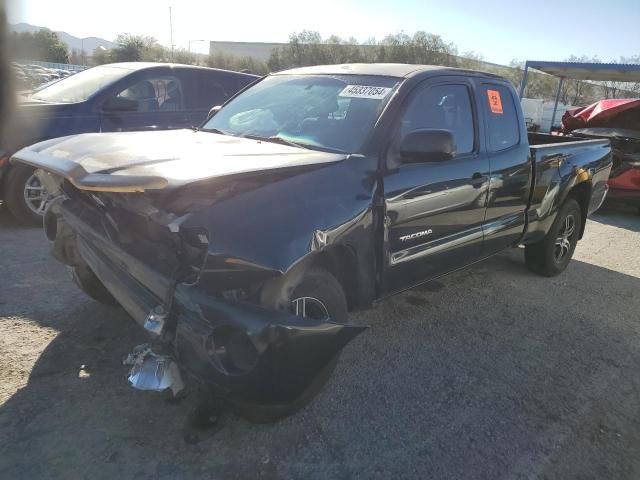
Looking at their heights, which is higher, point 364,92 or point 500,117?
point 364,92

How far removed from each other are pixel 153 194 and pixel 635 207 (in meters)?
10.2

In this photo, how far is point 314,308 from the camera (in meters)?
2.58

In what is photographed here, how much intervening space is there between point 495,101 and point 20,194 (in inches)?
189

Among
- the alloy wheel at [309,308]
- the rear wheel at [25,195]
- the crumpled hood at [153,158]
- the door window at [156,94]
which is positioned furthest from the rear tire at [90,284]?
the door window at [156,94]

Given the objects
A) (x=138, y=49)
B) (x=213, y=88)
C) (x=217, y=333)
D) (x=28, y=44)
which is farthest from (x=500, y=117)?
(x=138, y=49)

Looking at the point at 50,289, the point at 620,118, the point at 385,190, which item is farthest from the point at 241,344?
the point at 620,118

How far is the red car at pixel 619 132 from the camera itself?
8422 millimetres

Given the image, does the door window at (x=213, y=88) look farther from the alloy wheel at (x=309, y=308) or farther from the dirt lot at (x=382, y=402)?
the alloy wheel at (x=309, y=308)

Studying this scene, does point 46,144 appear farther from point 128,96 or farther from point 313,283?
point 128,96

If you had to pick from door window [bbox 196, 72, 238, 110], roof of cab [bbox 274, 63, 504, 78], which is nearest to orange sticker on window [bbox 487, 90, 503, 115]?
roof of cab [bbox 274, 63, 504, 78]

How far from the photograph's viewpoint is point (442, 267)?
11.7 feet

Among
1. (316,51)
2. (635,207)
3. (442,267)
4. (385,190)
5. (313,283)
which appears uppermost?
(316,51)

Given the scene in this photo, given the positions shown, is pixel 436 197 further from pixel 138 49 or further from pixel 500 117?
pixel 138 49

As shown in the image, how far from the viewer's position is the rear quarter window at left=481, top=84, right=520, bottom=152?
12.9 ft
